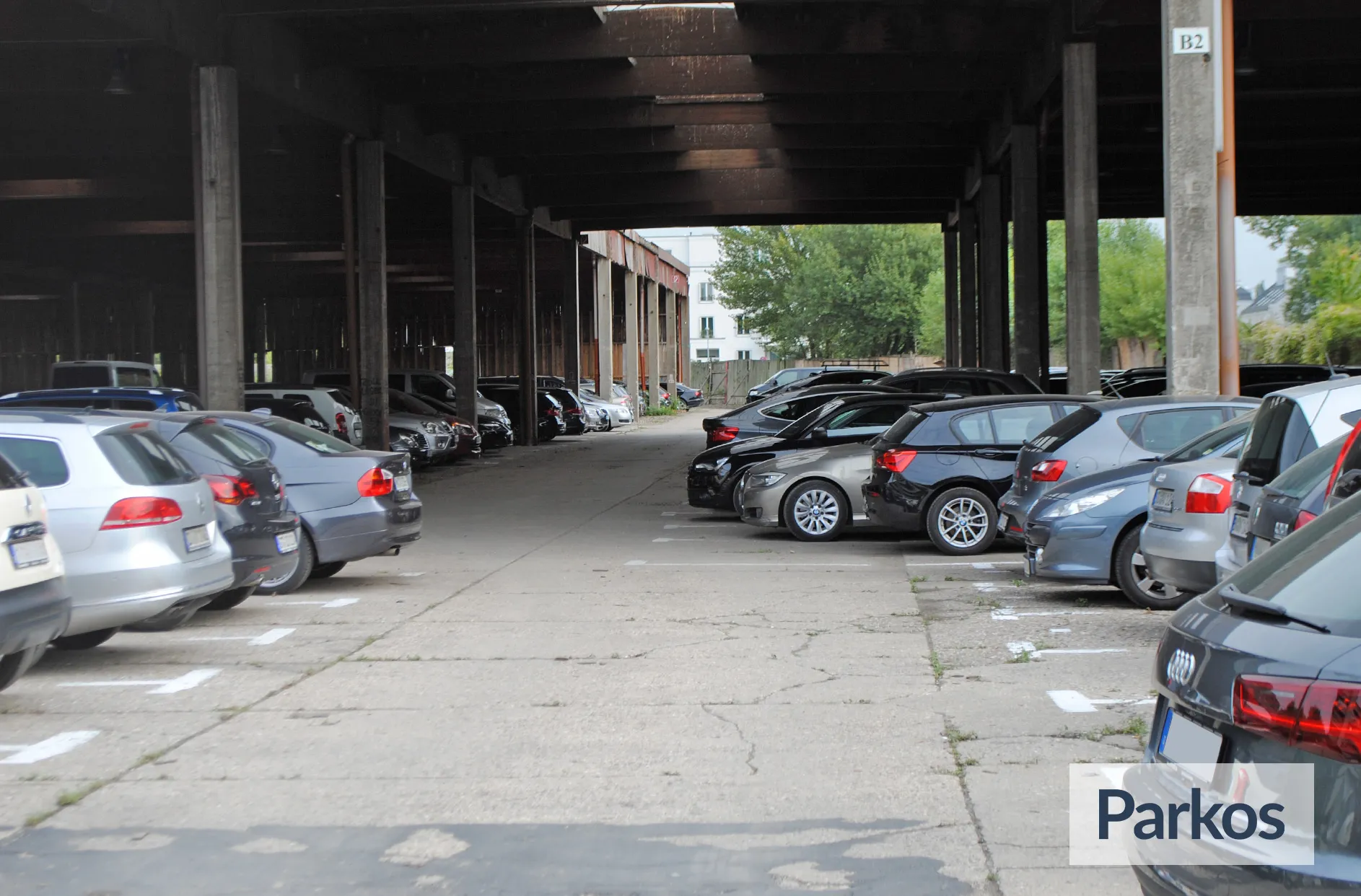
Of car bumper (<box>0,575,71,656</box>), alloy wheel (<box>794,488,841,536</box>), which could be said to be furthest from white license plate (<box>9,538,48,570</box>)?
alloy wheel (<box>794,488,841,536</box>)

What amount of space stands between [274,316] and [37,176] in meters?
38.1

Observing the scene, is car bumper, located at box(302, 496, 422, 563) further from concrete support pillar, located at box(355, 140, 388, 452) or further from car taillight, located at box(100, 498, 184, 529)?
concrete support pillar, located at box(355, 140, 388, 452)

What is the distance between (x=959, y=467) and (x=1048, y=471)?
7.69 feet

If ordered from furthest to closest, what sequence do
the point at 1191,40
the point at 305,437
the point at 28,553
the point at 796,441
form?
the point at 796,441 < the point at 1191,40 < the point at 305,437 < the point at 28,553

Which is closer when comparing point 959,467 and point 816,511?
point 959,467

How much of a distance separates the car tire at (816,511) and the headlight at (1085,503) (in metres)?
5.37

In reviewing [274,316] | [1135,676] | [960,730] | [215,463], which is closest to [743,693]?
[960,730]

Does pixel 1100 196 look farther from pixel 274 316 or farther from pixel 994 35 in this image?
pixel 274 316

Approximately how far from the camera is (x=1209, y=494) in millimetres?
9328

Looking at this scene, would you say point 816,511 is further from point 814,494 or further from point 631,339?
point 631,339

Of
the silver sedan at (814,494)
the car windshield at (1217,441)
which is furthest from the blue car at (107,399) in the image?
the car windshield at (1217,441)

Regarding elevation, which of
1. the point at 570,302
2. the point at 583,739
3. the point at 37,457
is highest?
the point at 570,302

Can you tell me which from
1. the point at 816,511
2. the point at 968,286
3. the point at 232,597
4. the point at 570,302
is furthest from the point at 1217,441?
the point at 570,302

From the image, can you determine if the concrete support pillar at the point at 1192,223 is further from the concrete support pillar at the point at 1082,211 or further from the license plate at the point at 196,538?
the license plate at the point at 196,538
